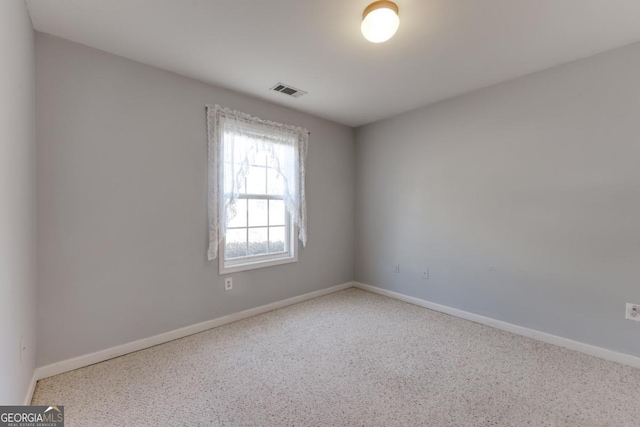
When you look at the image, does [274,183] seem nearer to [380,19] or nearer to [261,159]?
[261,159]

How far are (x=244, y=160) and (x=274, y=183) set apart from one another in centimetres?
48

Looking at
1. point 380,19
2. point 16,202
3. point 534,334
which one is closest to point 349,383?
→ point 534,334

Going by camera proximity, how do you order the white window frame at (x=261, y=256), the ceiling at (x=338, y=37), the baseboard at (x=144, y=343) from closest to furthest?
the ceiling at (x=338, y=37) < the baseboard at (x=144, y=343) < the white window frame at (x=261, y=256)

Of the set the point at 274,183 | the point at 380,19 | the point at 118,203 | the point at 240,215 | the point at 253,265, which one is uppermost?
the point at 380,19

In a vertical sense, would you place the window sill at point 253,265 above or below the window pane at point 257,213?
below

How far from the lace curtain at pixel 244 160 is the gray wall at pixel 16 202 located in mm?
1191

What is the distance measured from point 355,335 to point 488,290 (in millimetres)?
1418

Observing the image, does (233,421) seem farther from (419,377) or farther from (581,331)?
(581,331)

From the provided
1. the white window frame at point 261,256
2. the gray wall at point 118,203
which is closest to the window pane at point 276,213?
the white window frame at point 261,256

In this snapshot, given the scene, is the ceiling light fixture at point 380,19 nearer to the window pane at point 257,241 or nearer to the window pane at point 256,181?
the window pane at point 256,181

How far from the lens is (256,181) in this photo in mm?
3090

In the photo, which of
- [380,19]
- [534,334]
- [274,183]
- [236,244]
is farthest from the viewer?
[274,183]

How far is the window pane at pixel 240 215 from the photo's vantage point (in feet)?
9.59

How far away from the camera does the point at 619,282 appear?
207 centimetres
